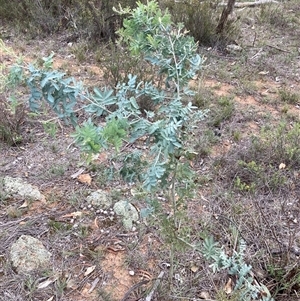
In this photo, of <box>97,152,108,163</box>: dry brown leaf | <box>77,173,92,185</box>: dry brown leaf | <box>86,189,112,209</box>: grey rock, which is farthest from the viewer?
<box>97,152,108,163</box>: dry brown leaf

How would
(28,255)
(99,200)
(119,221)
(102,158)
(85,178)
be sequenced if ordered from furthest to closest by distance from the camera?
(102,158), (85,178), (99,200), (119,221), (28,255)

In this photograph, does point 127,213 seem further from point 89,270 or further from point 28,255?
point 28,255

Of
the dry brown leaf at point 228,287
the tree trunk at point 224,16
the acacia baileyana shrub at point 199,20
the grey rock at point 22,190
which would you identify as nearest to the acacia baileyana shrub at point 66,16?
the acacia baileyana shrub at point 199,20

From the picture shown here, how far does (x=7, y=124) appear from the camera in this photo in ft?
10.8

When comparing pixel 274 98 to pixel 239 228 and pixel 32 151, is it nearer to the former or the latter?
pixel 239 228

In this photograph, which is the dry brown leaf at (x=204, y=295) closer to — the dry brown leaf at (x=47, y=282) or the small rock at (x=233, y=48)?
the dry brown leaf at (x=47, y=282)

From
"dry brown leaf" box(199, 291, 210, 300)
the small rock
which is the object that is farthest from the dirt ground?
the small rock

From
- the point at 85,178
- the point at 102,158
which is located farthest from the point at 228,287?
the point at 102,158

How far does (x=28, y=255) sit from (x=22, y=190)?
2.02 ft

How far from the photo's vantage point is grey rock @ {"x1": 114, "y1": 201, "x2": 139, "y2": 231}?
258 centimetres

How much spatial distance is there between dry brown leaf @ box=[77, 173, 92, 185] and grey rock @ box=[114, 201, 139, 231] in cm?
35

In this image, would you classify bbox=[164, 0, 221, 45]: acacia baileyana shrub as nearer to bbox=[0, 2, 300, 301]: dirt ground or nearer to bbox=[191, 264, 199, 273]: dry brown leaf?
bbox=[0, 2, 300, 301]: dirt ground

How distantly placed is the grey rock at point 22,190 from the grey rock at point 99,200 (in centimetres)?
34

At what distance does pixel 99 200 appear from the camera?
274 cm
